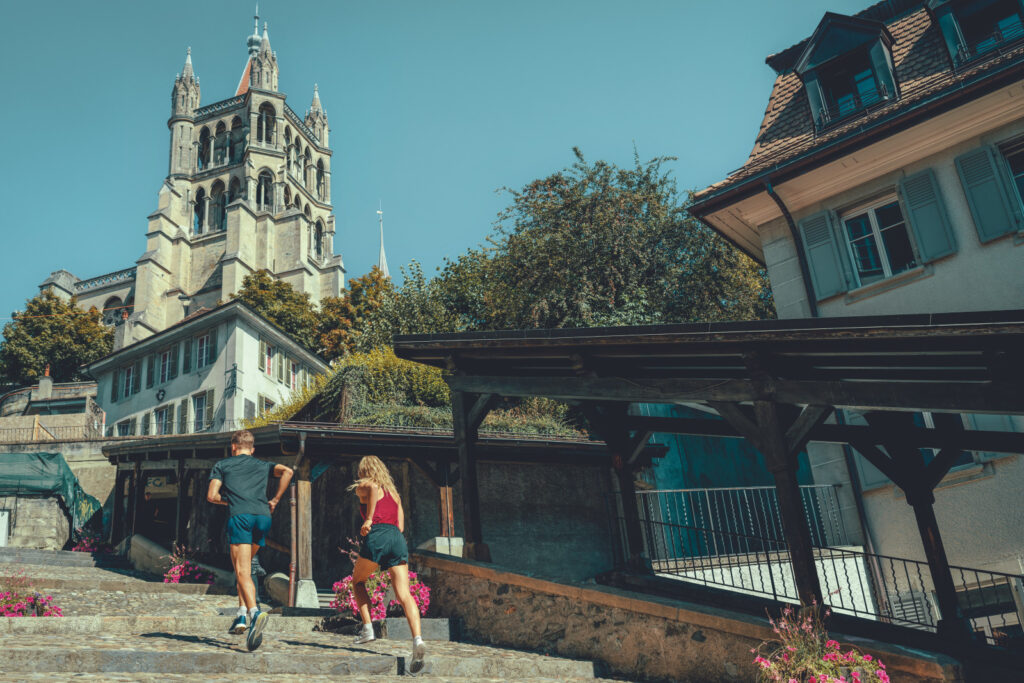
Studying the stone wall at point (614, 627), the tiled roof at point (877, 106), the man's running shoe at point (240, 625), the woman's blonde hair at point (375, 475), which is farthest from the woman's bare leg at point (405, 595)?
the tiled roof at point (877, 106)

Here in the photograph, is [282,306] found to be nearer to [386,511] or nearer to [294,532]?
[294,532]

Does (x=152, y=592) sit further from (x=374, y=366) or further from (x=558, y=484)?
(x=374, y=366)

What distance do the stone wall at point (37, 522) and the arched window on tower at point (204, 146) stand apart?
61.2 m

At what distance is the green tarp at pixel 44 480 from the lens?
80.6 feet

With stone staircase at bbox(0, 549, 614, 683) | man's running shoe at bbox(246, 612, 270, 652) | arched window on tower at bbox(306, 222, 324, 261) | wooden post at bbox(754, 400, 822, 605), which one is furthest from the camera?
arched window on tower at bbox(306, 222, 324, 261)

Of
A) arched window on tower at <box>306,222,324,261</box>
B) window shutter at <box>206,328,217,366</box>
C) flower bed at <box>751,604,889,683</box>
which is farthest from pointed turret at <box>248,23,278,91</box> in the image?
flower bed at <box>751,604,889,683</box>

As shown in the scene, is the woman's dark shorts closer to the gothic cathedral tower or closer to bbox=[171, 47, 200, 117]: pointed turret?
the gothic cathedral tower

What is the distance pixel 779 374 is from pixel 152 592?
11.1m

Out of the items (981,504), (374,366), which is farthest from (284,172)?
(981,504)

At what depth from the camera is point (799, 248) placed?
47.0 feet

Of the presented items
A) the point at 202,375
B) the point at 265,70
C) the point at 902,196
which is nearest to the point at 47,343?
the point at 202,375

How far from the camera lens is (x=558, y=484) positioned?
16.1 metres

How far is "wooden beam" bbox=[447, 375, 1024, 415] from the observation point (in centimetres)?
666

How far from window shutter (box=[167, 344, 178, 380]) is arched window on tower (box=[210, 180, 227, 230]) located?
42.0 m
